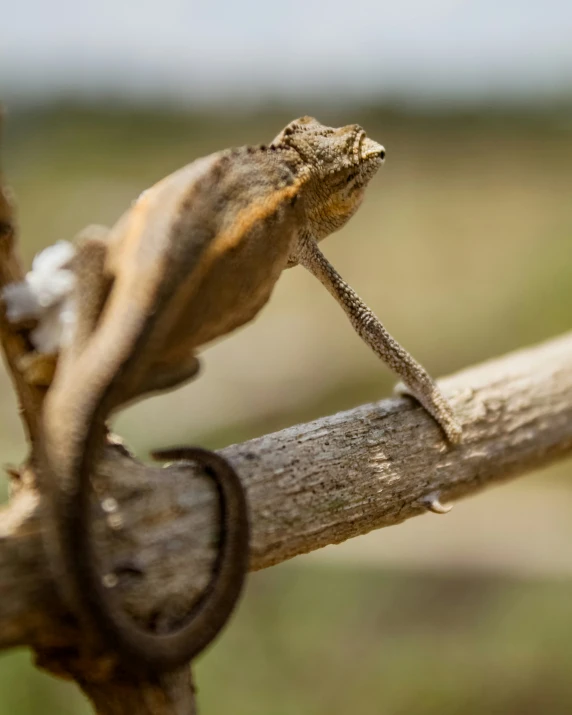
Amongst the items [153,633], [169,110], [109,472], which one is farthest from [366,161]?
[169,110]

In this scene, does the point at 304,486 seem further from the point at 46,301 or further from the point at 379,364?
the point at 379,364

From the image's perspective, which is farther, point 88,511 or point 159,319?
point 159,319

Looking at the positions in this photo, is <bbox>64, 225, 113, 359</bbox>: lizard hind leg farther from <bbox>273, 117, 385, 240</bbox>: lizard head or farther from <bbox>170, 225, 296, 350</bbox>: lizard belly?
<bbox>273, 117, 385, 240</bbox>: lizard head

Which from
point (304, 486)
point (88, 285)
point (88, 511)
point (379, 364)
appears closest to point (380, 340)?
point (304, 486)

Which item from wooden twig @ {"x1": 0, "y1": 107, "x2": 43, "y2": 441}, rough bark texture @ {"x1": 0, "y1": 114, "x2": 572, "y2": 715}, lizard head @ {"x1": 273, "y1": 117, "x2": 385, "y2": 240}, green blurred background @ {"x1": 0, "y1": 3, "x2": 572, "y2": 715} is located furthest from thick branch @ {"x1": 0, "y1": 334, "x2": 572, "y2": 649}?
green blurred background @ {"x1": 0, "y1": 3, "x2": 572, "y2": 715}

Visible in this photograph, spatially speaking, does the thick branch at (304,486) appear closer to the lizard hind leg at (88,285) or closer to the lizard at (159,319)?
the lizard at (159,319)

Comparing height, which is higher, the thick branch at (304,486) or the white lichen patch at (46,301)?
the white lichen patch at (46,301)

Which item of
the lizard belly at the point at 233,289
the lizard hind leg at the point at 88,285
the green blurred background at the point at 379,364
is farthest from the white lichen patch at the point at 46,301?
the green blurred background at the point at 379,364
